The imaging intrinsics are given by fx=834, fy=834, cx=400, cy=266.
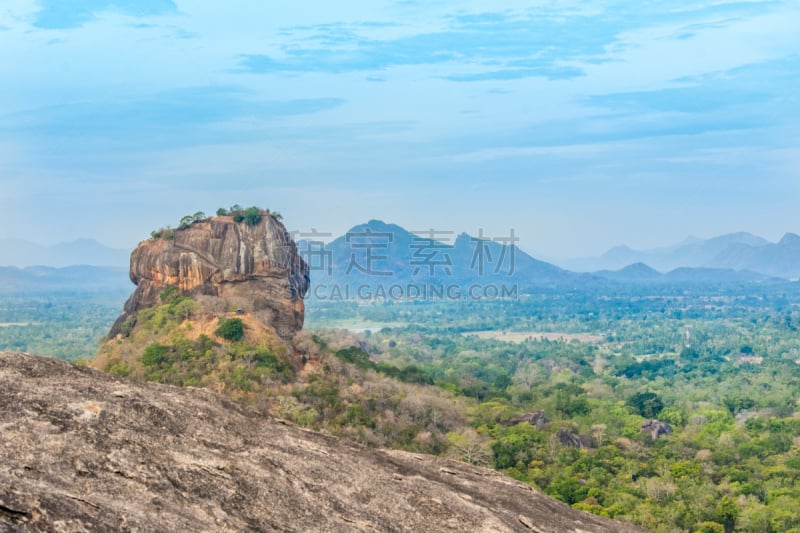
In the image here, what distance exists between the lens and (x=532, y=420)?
117 ft

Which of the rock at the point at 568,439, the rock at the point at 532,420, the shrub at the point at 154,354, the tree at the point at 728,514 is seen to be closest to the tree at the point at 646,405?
the rock at the point at 532,420

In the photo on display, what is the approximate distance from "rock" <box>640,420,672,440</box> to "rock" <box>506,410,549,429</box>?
17.4 feet

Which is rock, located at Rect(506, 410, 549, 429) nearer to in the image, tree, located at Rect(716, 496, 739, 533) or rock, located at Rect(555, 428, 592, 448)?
rock, located at Rect(555, 428, 592, 448)

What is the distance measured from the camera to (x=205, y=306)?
3484 centimetres

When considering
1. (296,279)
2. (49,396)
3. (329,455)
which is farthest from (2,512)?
(296,279)

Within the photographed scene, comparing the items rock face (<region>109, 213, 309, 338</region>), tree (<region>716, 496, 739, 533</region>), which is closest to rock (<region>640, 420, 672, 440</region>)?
tree (<region>716, 496, 739, 533</region>)

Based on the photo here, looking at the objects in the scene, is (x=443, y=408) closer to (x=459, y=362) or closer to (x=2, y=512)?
(x=2, y=512)

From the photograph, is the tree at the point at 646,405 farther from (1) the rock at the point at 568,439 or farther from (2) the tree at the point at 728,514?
(2) the tree at the point at 728,514

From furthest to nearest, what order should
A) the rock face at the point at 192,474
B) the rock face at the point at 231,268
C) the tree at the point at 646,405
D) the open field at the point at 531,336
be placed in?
the open field at the point at 531,336 → the tree at the point at 646,405 → the rock face at the point at 231,268 → the rock face at the point at 192,474

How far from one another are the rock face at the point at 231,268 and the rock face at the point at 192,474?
23919mm

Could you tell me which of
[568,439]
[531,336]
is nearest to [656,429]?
[568,439]

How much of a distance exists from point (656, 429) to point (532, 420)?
263 inches

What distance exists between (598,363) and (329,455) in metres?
68.6

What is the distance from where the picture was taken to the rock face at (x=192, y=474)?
826cm
